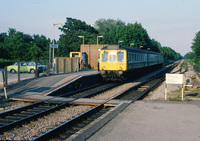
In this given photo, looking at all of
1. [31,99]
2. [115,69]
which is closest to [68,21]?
[115,69]

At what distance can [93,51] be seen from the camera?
4112 cm

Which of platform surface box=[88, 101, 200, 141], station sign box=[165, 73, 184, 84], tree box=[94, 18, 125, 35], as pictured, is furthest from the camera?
tree box=[94, 18, 125, 35]

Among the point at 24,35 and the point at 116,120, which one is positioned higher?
the point at 24,35

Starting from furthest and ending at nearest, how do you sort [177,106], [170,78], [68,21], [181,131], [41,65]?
[68,21]
[41,65]
[170,78]
[177,106]
[181,131]

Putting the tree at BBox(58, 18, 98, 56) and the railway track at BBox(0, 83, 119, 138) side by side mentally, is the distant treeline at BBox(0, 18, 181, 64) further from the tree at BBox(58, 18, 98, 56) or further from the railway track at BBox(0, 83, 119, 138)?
the railway track at BBox(0, 83, 119, 138)

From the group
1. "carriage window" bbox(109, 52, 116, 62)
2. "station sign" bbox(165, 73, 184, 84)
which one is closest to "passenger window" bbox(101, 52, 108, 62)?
"carriage window" bbox(109, 52, 116, 62)

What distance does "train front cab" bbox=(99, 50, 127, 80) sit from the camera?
20.6m

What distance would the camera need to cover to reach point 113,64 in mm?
20875

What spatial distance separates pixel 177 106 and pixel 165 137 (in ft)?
13.3

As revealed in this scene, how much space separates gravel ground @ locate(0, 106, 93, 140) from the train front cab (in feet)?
36.3

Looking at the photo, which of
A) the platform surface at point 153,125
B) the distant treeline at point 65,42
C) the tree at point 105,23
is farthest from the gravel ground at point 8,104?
the tree at point 105,23

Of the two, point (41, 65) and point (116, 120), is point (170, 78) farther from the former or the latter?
point (41, 65)

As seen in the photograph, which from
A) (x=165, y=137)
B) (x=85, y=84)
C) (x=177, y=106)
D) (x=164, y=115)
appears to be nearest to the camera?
(x=165, y=137)

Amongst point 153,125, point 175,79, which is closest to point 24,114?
point 153,125
